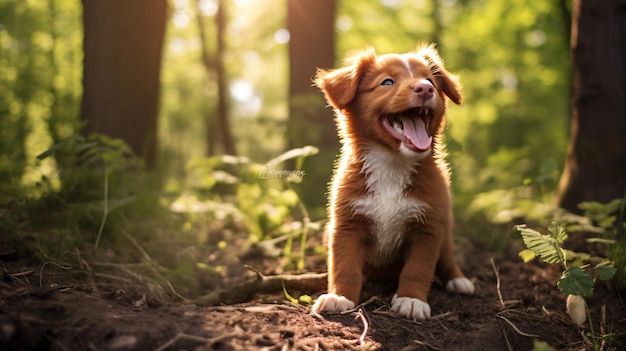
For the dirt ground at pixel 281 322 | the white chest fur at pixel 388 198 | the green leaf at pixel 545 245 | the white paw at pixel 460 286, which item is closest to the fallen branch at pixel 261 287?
the dirt ground at pixel 281 322

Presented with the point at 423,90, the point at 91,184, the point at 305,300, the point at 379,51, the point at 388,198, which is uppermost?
the point at 379,51

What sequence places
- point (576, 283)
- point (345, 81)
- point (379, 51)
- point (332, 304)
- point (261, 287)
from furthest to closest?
point (379, 51), point (261, 287), point (345, 81), point (332, 304), point (576, 283)

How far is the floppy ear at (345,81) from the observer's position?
364cm

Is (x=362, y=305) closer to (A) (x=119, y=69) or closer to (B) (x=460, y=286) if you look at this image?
(B) (x=460, y=286)

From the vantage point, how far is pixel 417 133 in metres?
3.50

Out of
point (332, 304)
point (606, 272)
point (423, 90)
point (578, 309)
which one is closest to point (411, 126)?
point (423, 90)

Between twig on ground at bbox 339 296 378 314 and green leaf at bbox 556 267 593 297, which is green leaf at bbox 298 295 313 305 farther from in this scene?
green leaf at bbox 556 267 593 297

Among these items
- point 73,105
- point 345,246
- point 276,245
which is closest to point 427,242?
point 345,246

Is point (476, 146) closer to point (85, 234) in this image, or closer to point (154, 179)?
point (154, 179)

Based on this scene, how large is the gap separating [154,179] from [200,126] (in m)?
22.4

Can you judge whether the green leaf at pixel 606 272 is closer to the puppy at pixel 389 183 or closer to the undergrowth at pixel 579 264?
the undergrowth at pixel 579 264

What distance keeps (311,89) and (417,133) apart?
13.6 ft

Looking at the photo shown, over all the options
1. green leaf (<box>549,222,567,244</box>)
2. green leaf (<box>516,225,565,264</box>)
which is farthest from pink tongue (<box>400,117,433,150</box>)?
green leaf (<box>549,222,567,244</box>)

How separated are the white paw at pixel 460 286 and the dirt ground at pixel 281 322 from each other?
0.22 feet
